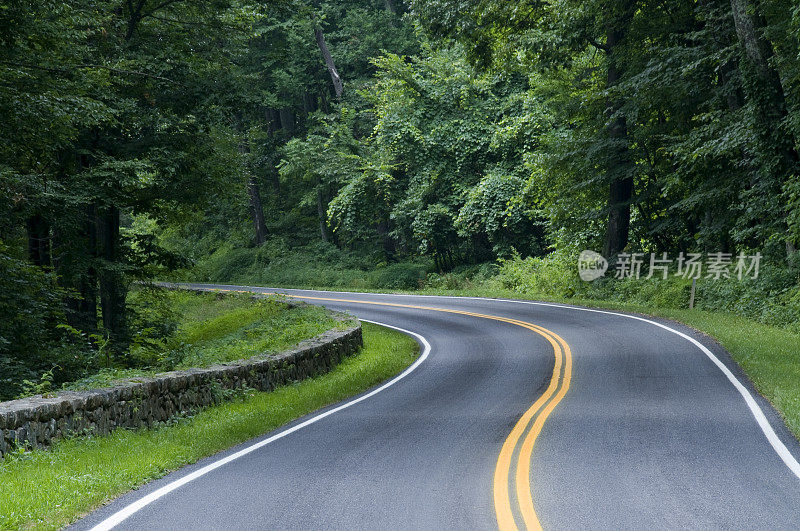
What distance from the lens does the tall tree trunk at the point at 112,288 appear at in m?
18.3

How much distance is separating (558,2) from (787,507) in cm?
1933

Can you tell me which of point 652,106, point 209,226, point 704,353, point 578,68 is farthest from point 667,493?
point 209,226

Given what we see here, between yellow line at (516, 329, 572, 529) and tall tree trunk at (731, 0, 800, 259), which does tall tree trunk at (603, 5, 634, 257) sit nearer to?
tall tree trunk at (731, 0, 800, 259)

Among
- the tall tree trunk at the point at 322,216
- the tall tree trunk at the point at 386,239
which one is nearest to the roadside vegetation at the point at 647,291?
the tall tree trunk at the point at 386,239

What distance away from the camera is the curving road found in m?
5.54

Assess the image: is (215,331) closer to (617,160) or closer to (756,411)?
(617,160)

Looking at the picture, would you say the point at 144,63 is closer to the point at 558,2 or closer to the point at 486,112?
the point at 558,2

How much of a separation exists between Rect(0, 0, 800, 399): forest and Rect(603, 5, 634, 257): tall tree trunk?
8 centimetres

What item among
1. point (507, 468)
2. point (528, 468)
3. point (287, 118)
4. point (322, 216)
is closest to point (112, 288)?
point (507, 468)

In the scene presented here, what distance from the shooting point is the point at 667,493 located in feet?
19.5

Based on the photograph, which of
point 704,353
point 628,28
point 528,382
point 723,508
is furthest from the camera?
point 628,28

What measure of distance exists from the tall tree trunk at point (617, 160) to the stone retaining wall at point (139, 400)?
15007mm

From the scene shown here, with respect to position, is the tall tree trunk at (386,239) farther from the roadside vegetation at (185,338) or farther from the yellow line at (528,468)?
the yellow line at (528,468)

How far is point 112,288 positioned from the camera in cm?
1877
